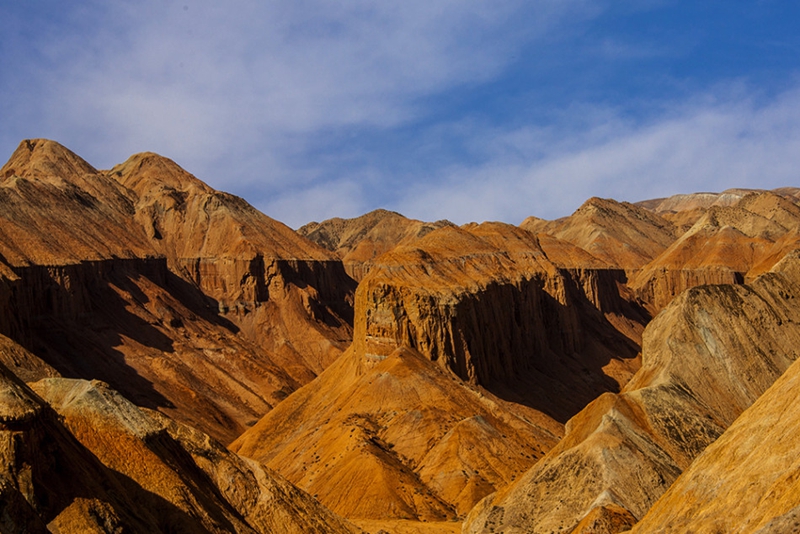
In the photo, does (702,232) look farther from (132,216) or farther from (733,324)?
(733,324)

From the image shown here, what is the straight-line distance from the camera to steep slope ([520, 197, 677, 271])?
142250 mm

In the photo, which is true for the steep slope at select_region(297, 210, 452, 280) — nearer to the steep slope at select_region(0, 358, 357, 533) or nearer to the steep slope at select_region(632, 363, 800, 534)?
the steep slope at select_region(0, 358, 357, 533)

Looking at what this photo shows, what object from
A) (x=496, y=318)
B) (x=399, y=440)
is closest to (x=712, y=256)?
(x=496, y=318)

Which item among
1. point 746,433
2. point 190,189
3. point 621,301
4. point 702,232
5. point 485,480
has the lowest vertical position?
point 485,480

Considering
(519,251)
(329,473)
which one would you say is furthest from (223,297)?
(329,473)

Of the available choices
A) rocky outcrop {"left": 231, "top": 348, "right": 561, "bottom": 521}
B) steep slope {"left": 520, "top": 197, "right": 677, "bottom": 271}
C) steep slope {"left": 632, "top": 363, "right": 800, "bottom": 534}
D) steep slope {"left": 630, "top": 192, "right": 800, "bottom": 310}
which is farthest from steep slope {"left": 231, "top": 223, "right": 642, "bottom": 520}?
steep slope {"left": 520, "top": 197, "right": 677, "bottom": 271}

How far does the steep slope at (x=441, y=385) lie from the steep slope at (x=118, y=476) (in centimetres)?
982

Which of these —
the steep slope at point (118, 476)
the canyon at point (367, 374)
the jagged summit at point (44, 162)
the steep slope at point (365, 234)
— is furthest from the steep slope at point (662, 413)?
the steep slope at point (365, 234)

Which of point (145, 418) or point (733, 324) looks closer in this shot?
point (145, 418)

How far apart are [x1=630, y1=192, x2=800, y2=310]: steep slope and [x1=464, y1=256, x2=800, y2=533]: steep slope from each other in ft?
199

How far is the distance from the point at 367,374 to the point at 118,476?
99.2 feet

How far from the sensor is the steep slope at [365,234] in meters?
150

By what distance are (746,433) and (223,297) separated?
8651 centimetres

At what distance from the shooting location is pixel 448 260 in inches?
2608
